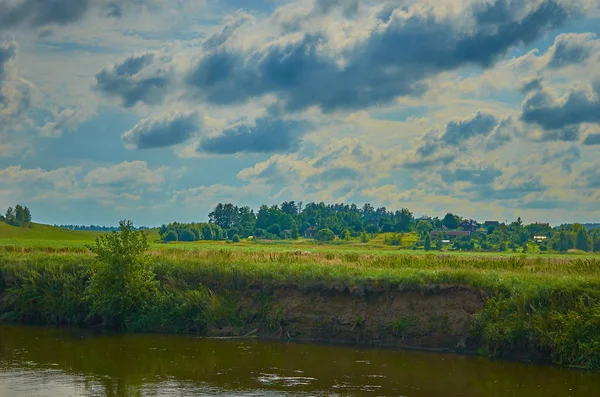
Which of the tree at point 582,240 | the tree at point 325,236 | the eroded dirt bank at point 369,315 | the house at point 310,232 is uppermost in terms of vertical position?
the house at point 310,232

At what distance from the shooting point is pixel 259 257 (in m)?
40.8

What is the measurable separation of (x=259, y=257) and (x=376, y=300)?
36.8ft

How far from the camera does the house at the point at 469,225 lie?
191 m

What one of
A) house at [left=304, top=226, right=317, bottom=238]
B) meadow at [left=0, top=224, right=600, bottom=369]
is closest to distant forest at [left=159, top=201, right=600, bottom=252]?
house at [left=304, top=226, right=317, bottom=238]

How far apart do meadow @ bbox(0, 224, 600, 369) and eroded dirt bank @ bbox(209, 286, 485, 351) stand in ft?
0.77

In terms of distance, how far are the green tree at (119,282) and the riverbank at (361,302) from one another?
53 centimetres

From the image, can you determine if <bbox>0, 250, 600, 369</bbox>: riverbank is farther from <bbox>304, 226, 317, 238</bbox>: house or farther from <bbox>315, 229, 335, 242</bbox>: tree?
<bbox>304, 226, 317, 238</bbox>: house

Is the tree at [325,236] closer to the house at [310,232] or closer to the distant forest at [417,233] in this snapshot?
the distant forest at [417,233]

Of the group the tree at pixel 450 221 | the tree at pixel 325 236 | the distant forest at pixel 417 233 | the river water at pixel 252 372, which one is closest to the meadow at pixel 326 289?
the river water at pixel 252 372

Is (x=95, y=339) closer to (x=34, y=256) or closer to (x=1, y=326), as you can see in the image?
(x=1, y=326)

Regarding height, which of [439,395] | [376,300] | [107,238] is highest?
[107,238]

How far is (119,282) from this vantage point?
112 ft

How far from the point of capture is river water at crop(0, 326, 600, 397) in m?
22.2

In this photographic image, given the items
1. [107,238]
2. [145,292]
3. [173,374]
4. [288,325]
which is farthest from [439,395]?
[107,238]
